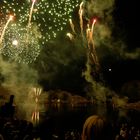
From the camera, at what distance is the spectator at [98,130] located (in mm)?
4375

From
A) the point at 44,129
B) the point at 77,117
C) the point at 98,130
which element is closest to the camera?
the point at 98,130

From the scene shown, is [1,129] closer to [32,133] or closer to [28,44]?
[32,133]

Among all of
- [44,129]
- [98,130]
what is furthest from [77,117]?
[98,130]

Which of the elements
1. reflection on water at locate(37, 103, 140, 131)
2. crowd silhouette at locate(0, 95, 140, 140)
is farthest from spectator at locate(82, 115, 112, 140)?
reflection on water at locate(37, 103, 140, 131)

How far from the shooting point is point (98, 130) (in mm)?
4367

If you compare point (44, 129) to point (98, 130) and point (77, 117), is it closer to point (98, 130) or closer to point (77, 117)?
point (98, 130)

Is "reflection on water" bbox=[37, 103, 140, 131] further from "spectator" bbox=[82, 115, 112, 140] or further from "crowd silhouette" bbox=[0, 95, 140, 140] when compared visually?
"spectator" bbox=[82, 115, 112, 140]

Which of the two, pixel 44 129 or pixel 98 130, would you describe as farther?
pixel 44 129

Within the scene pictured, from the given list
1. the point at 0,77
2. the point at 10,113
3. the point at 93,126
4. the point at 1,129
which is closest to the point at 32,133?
the point at 1,129

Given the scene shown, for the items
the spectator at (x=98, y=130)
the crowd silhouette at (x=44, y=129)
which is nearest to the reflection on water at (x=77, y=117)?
the crowd silhouette at (x=44, y=129)

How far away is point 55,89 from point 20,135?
77670 millimetres

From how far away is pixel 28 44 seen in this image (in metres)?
32.7

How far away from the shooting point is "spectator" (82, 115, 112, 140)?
4.38m

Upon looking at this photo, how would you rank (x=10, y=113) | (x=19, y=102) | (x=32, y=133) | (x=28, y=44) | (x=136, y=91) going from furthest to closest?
(x=19, y=102)
(x=136, y=91)
(x=28, y=44)
(x=10, y=113)
(x=32, y=133)
